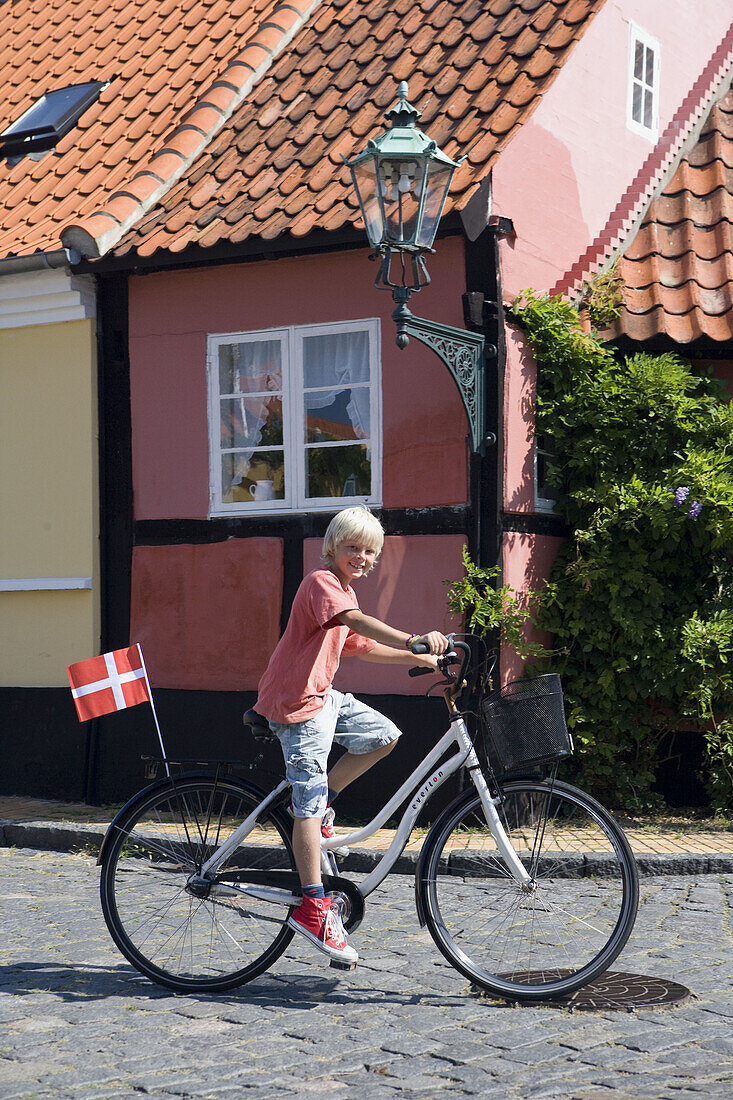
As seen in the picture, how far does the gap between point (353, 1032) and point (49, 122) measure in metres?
8.84

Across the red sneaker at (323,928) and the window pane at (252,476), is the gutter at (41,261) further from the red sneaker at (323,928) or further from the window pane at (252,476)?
the red sneaker at (323,928)

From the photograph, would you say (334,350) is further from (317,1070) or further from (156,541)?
(317,1070)

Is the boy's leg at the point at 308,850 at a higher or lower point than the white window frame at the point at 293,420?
lower

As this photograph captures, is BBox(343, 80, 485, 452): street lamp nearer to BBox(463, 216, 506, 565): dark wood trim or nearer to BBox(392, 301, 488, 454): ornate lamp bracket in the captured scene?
BBox(392, 301, 488, 454): ornate lamp bracket

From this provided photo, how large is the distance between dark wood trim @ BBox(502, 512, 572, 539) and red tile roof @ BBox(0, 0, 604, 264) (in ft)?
6.23

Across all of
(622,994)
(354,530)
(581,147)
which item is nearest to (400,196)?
(581,147)

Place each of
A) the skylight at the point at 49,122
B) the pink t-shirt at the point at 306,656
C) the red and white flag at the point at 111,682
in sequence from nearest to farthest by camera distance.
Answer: the pink t-shirt at the point at 306,656, the red and white flag at the point at 111,682, the skylight at the point at 49,122

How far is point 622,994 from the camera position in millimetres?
4586

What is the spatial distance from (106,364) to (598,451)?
3.53 metres

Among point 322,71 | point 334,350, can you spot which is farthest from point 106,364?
point 322,71

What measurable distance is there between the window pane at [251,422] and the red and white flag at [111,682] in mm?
3350

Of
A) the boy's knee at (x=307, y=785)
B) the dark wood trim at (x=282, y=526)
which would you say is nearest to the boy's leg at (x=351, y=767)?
the boy's knee at (x=307, y=785)

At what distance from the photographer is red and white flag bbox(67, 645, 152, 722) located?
559 centimetres

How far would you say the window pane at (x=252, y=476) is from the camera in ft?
28.9
